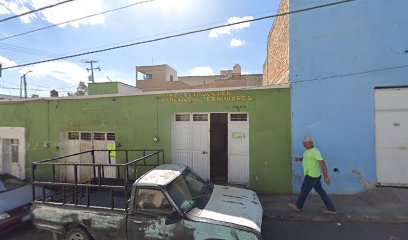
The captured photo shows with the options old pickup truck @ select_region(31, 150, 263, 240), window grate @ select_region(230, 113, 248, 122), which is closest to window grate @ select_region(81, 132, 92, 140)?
old pickup truck @ select_region(31, 150, 263, 240)

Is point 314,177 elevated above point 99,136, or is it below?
below

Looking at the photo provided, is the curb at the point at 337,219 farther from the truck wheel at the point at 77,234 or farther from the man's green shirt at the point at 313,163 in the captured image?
the truck wheel at the point at 77,234

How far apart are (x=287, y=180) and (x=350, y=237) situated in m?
2.44

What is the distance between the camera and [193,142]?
8070 millimetres

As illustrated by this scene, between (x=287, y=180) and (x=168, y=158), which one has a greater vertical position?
(x=168, y=158)

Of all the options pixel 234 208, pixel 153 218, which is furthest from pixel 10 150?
pixel 234 208

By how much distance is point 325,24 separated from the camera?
23.8 ft

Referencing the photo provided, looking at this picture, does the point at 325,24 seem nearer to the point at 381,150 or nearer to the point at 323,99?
the point at 323,99

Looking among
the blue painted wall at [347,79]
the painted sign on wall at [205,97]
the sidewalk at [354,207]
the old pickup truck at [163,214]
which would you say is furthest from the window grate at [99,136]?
the blue painted wall at [347,79]

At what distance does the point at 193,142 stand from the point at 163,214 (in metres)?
4.20

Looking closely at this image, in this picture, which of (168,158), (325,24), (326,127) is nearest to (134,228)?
(168,158)

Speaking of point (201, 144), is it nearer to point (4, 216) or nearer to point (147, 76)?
point (4, 216)

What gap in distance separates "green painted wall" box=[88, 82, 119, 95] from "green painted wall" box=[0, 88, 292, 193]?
734 cm

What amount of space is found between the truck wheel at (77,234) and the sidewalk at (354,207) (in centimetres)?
378
